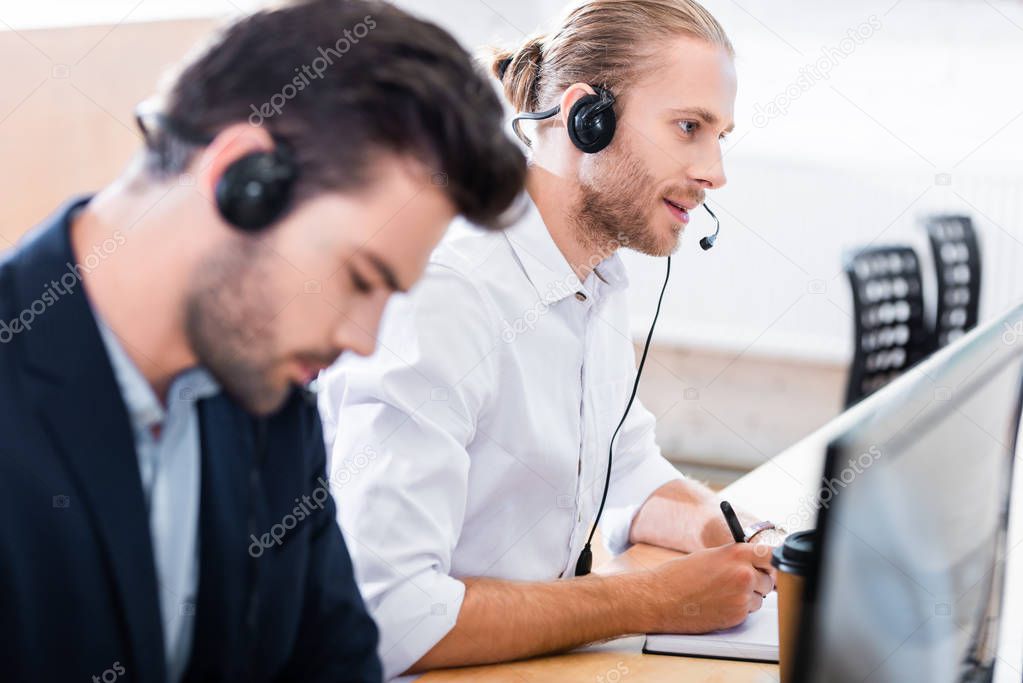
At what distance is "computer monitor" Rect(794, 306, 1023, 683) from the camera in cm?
57

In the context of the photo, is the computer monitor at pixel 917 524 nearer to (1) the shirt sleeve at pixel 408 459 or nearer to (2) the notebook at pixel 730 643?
(2) the notebook at pixel 730 643

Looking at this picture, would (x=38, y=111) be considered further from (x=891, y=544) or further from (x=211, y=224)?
(x=891, y=544)

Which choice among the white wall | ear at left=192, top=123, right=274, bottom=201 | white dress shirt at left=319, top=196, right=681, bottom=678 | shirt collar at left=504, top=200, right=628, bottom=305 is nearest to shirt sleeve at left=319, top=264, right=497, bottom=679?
white dress shirt at left=319, top=196, right=681, bottom=678

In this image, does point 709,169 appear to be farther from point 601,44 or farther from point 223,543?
point 223,543

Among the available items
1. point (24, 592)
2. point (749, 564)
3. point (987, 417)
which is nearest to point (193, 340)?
point (24, 592)

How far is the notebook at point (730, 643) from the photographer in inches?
45.6

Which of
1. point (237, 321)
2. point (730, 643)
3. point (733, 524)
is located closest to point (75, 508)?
point (237, 321)

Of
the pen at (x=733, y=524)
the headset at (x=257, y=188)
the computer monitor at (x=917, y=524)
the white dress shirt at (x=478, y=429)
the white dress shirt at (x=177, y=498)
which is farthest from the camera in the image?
the pen at (x=733, y=524)

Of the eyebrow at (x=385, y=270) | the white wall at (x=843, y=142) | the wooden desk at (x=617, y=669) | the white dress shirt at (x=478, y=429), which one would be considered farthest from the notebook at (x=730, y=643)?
the white wall at (x=843, y=142)

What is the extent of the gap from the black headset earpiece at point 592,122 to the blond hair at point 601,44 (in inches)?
2.6

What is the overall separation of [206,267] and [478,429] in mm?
612

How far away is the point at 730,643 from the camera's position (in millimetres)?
1179

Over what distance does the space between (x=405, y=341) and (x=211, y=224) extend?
0.50 m

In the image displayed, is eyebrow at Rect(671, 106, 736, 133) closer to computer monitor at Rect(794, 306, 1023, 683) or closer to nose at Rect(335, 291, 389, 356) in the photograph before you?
computer monitor at Rect(794, 306, 1023, 683)
